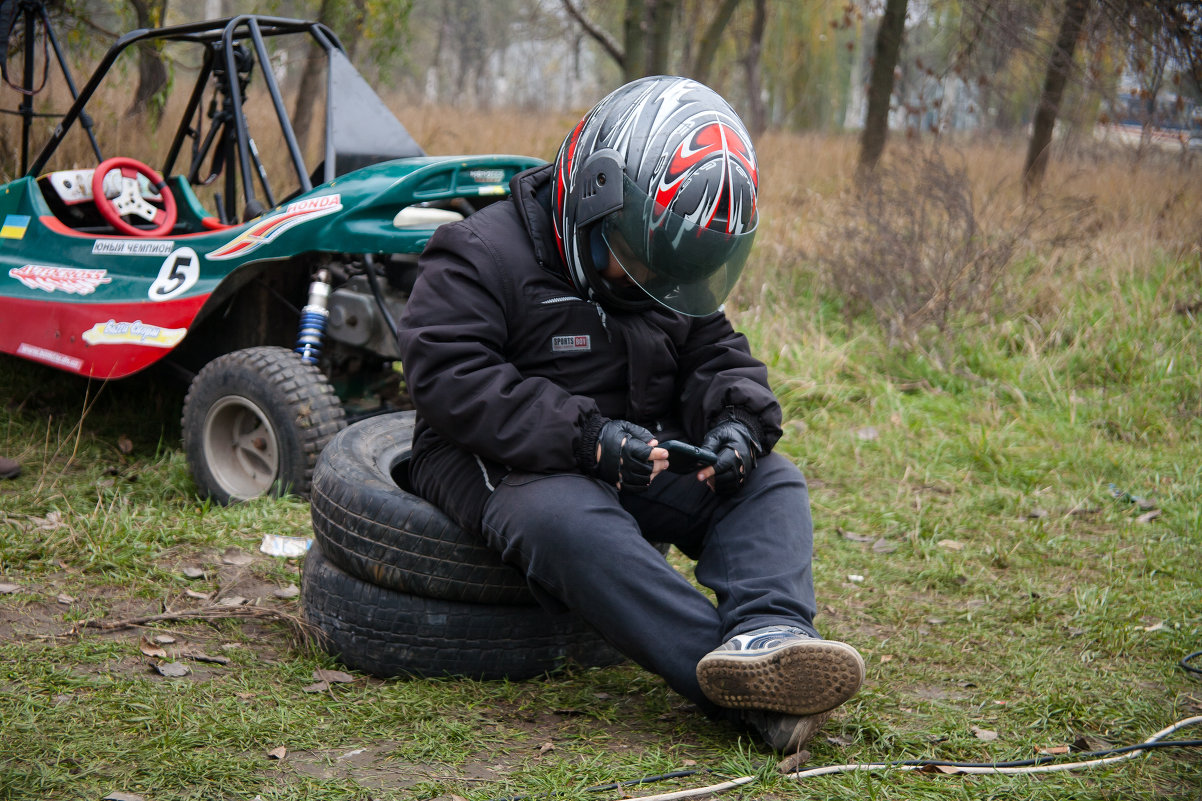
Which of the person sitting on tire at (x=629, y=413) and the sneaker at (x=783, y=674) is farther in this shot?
the person sitting on tire at (x=629, y=413)

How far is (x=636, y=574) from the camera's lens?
8.14 ft

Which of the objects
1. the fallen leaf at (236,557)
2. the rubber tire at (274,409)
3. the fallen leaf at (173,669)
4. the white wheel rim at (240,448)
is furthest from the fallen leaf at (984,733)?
the white wheel rim at (240,448)

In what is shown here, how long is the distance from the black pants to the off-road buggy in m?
1.71

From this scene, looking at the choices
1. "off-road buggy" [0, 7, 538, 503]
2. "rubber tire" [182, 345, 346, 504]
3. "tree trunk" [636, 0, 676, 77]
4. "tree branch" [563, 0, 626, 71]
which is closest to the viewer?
"rubber tire" [182, 345, 346, 504]

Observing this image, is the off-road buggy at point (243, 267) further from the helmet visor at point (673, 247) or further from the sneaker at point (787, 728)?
the sneaker at point (787, 728)

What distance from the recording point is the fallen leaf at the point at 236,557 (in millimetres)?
3564

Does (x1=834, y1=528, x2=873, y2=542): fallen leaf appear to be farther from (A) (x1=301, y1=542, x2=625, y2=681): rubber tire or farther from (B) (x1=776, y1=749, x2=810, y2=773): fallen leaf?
(B) (x1=776, y1=749, x2=810, y2=773): fallen leaf

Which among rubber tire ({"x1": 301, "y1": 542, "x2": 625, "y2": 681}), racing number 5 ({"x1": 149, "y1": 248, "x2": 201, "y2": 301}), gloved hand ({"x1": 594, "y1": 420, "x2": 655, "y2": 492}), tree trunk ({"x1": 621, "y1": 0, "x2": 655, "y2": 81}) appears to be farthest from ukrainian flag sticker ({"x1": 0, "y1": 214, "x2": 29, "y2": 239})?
tree trunk ({"x1": 621, "y1": 0, "x2": 655, "y2": 81})

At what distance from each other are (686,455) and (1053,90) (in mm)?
8530

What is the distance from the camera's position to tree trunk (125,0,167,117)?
7883mm

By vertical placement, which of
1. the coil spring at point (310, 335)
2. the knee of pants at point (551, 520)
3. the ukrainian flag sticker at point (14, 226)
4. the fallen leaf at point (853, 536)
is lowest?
the fallen leaf at point (853, 536)

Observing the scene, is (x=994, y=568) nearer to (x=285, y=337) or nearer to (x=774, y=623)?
(x=774, y=623)

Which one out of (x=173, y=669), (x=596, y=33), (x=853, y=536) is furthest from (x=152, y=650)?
(x=596, y=33)

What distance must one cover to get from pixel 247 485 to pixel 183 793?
228 cm
